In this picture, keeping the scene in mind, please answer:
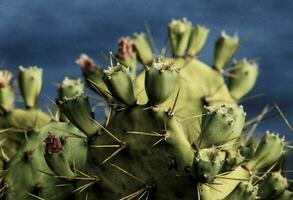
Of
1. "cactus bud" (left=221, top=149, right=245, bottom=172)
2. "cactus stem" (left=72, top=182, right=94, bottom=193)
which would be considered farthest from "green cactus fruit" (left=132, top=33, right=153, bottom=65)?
"cactus bud" (left=221, top=149, right=245, bottom=172)

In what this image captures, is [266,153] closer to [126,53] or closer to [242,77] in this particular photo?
[126,53]

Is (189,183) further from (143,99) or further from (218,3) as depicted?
(218,3)

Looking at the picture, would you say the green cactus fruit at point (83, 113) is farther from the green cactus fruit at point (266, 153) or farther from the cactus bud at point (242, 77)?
the cactus bud at point (242, 77)

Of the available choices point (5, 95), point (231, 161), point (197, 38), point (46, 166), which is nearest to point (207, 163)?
point (231, 161)

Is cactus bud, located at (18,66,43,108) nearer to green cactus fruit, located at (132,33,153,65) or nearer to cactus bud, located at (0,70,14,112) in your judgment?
cactus bud, located at (0,70,14,112)

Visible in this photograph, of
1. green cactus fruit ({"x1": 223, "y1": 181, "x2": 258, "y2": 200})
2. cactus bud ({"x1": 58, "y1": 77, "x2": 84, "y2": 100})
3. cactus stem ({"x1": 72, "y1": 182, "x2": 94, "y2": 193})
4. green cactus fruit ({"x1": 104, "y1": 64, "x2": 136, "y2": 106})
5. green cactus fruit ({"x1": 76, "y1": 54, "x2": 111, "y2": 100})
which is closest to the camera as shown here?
green cactus fruit ({"x1": 223, "y1": 181, "x2": 258, "y2": 200})

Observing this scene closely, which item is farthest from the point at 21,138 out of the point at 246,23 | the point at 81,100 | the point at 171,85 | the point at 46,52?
the point at 46,52
